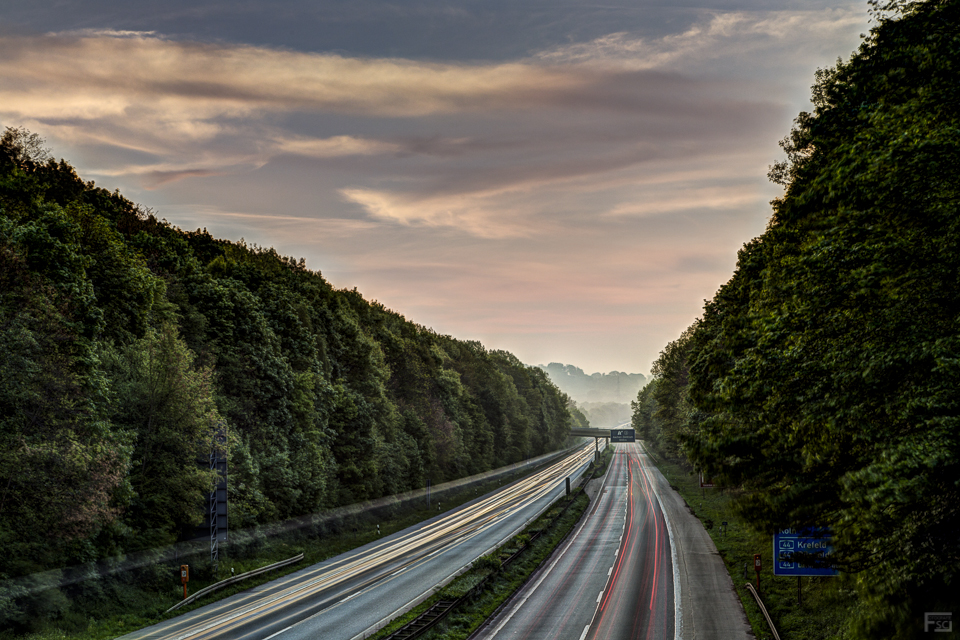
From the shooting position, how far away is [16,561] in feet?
74.9

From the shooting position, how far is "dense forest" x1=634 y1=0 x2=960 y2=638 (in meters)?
11.2

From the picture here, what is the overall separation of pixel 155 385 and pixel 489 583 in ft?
67.0

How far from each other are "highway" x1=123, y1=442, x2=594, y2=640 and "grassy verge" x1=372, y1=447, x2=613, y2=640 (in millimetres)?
1537

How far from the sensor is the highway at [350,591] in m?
26.0

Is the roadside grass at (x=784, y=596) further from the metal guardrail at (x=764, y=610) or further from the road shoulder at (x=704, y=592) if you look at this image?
the road shoulder at (x=704, y=592)

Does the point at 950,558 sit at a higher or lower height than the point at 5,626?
higher

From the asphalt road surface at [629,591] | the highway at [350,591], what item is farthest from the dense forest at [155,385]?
the asphalt road surface at [629,591]

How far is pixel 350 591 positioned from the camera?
3281 centimetres

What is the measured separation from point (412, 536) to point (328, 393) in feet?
46.2

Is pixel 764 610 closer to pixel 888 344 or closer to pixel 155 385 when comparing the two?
pixel 888 344

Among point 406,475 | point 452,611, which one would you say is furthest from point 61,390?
point 406,475

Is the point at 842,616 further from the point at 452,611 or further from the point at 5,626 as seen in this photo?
the point at 5,626

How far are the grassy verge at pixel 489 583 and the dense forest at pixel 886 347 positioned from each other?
1490cm

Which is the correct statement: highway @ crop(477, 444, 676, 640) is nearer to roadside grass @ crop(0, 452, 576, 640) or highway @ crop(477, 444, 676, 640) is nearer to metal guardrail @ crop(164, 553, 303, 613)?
metal guardrail @ crop(164, 553, 303, 613)
